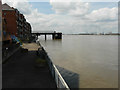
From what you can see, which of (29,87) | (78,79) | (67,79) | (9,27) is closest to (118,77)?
(78,79)

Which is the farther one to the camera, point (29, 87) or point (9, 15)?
point (9, 15)

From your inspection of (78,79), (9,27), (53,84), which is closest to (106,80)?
(78,79)

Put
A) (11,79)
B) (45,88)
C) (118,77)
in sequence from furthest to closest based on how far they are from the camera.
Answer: (118,77)
(11,79)
(45,88)

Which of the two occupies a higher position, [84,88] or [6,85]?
[6,85]

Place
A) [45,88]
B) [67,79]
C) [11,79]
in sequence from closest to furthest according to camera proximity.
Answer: [45,88]
[11,79]
[67,79]

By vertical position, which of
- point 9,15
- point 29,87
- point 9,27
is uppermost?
point 9,15

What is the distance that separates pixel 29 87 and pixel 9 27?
1948 inches

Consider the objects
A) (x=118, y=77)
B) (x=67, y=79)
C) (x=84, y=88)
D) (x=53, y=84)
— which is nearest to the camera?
(x=53, y=84)

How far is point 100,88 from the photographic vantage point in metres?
11.5

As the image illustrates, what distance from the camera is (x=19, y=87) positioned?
7.68 meters

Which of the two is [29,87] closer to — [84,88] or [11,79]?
[11,79]

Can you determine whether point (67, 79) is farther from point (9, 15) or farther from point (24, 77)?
point (9, 15)

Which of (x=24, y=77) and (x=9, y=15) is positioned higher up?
(x=9, y=15)

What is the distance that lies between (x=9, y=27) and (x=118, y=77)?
50.3 meters
